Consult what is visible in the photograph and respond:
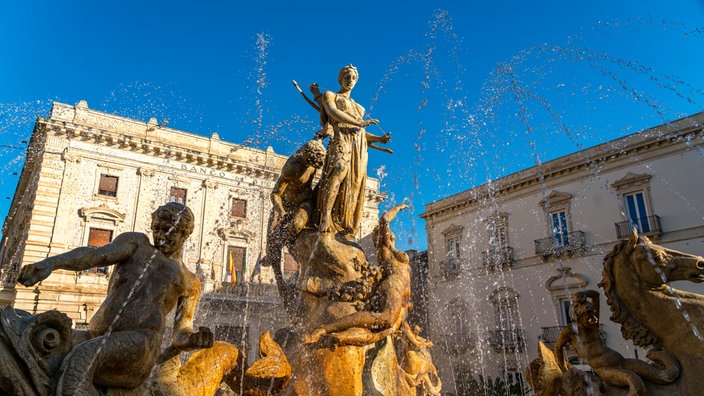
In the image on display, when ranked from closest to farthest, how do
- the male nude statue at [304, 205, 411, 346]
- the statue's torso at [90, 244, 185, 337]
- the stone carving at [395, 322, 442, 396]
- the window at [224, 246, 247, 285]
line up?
the statue's torso at [90, 244, 185, 337], the male nude statue at [304, 205, 411, 346], the stone carving at [395, 322, 442, 396], the window at [224, 246, 247, 285]

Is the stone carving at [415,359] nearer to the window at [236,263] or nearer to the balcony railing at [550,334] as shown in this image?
the balcony railing at [550,334]

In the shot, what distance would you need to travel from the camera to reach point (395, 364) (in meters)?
4.32

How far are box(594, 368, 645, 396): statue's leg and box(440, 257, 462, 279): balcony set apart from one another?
80.1ft

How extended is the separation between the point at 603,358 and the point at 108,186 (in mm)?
24171

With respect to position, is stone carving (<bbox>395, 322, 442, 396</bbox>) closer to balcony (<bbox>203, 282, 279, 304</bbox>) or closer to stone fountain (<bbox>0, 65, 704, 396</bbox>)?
stone fountain (<bbox>0, 65, 704, 396</bbox>)

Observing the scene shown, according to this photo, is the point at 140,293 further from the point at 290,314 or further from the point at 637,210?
the point at 637,210

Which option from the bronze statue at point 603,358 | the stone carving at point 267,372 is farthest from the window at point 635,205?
the stone carving at point 267,372

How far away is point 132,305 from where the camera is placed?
2508 mm

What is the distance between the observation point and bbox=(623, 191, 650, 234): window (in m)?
21.4

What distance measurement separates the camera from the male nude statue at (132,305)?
2170mm

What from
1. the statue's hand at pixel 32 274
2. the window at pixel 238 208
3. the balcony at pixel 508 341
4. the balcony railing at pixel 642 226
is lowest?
the balcony at pixel 508 341

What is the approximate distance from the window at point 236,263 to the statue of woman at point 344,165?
19379mm

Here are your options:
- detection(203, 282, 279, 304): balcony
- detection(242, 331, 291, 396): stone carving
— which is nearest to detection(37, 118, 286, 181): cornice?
detection(203, 282, 279, 304): balcony

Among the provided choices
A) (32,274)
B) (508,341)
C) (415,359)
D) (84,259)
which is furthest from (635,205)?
(32,274)
